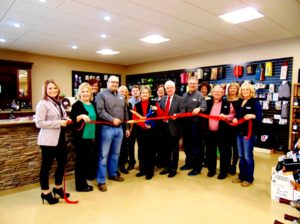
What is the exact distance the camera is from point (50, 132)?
272 cm

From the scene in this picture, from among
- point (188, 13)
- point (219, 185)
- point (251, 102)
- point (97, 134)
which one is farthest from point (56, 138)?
point (188, 13)

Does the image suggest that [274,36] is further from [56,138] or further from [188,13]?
[56,138]

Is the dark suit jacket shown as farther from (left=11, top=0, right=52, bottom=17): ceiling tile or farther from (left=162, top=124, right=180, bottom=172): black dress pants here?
(left=11, top=0, right=52, bottom=17): ceiling tile

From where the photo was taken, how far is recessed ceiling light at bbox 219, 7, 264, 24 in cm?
397

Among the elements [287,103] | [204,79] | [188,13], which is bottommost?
[287,103]

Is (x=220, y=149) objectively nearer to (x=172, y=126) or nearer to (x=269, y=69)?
(x=172, y=126)

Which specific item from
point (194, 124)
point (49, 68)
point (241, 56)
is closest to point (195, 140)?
point (194, 124)

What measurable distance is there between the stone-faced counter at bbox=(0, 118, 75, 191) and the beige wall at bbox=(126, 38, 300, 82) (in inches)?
220

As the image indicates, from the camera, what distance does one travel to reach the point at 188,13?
4.07 m

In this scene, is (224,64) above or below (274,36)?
below

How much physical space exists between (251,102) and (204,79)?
4082mm

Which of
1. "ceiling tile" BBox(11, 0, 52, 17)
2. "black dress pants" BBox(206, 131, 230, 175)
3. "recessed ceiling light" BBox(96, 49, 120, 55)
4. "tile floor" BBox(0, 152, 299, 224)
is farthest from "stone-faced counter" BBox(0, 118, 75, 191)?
"recessed ceiling light" BBox(96, 49, 120, 55)

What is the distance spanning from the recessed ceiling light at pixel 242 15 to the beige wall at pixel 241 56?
6.75 ft

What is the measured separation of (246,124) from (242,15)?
215 cm
